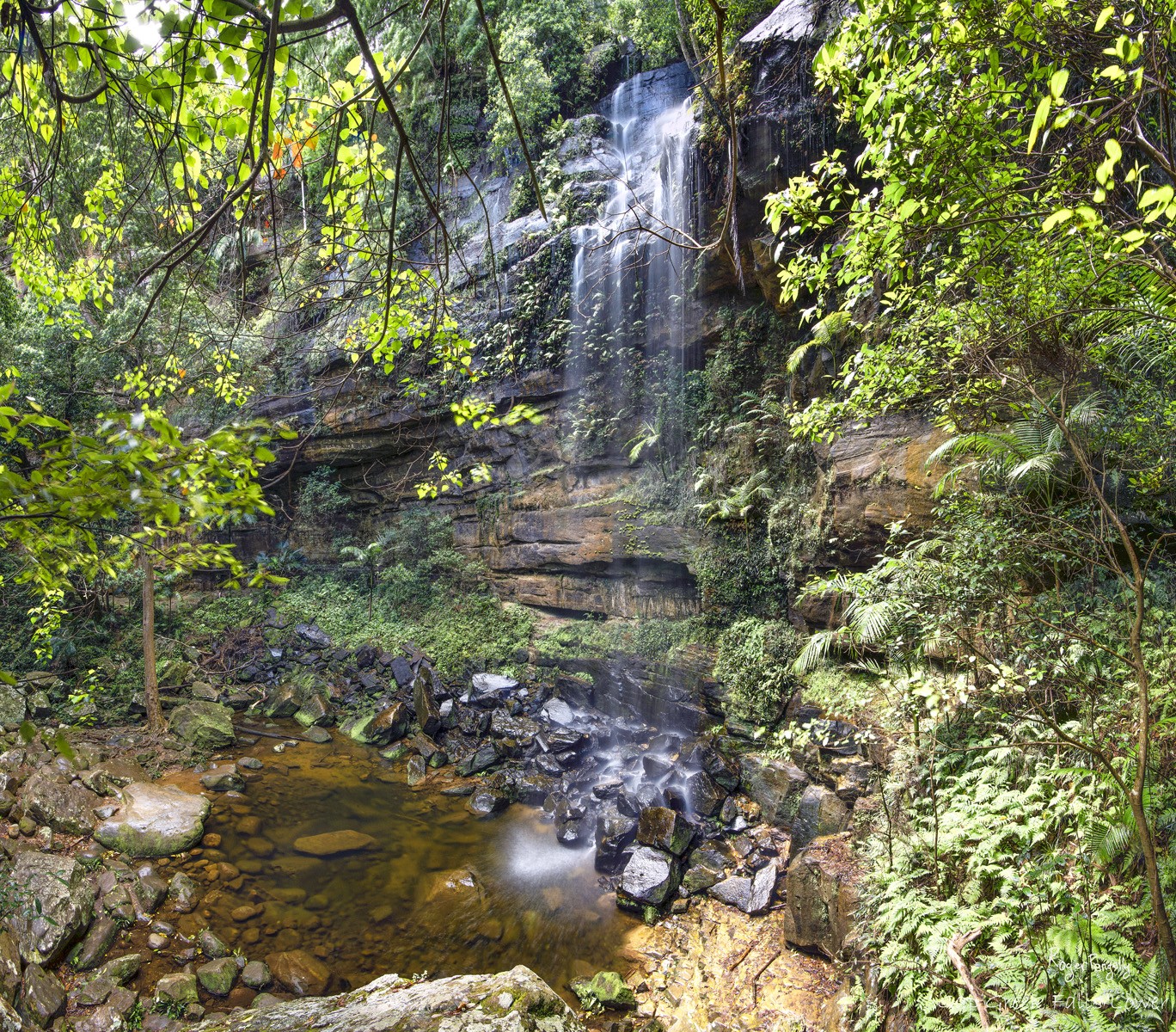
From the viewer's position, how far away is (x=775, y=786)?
5.93 metres

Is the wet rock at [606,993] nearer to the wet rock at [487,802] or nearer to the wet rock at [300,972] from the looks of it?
the wet rock at [300,972]

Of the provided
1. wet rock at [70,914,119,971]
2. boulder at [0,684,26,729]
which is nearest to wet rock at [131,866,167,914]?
wet rock at [70,914,119,971]

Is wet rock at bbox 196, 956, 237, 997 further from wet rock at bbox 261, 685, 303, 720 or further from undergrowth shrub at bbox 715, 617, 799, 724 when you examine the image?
wet rock at bbox 261, 685, 303, 720

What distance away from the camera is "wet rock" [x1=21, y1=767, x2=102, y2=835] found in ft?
16.8

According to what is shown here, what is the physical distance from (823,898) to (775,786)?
5.86 ft

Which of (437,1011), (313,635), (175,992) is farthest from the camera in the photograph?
(313,635)

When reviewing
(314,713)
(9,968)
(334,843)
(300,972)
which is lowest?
(314,713)

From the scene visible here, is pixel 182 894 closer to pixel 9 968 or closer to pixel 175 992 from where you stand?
pixel 175 992

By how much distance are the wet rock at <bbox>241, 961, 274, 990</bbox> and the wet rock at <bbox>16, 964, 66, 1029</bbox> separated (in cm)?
103

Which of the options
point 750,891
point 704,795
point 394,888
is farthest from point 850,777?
point 394,888

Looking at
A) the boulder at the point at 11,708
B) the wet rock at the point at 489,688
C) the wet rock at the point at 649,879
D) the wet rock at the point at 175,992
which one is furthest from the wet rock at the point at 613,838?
the boulder at the point at 11,708

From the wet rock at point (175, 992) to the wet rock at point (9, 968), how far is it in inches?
31.4

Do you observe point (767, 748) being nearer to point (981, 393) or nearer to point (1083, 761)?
→ point (1083, 761)

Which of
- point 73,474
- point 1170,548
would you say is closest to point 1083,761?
point 1170,548
